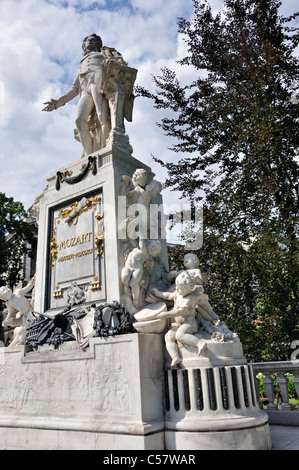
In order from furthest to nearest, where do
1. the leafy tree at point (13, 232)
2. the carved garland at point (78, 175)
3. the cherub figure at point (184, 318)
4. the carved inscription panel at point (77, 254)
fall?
the leafy tree at point (13, 232)
the carved garland at point (78, 175)
the carved inscription panel at point (77, 254)
the cherub figure at point (184, 318)

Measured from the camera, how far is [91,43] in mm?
8672

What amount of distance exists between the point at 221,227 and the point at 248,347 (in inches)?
139

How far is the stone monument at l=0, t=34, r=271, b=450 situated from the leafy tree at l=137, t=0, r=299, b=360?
173 inches

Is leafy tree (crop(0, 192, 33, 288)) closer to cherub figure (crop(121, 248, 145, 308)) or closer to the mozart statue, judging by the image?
the mozart statue

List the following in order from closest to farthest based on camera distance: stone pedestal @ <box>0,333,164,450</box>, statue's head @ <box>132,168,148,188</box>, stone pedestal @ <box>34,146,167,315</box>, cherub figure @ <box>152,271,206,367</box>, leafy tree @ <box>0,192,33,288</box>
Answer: stone pedestal @ <box>0,333,164,450</box>
cherub figure @ <box>152,271,206,367</box>
stone pedestal @ <box>34,146,167,315</box>
statue's head @ <box>132,168,148,188</box>
leafy tree @ <box>0,192,33,288</box>

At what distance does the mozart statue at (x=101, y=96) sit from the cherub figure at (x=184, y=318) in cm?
328

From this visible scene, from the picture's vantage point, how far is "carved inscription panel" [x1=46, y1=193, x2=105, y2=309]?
258 inches

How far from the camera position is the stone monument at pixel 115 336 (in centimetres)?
482

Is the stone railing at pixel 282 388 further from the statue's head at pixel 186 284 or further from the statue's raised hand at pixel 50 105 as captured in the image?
the statue's raised hand at pixel 50 105

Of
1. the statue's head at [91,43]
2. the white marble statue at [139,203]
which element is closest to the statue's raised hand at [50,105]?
the statue's head at [91,43]

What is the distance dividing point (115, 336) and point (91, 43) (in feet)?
22.1

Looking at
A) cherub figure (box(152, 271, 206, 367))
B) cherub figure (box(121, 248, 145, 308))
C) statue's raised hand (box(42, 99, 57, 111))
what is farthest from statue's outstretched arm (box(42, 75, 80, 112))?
cherub figure (box(152, 271, 206, 367))

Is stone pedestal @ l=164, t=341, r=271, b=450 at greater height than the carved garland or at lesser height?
lesser
